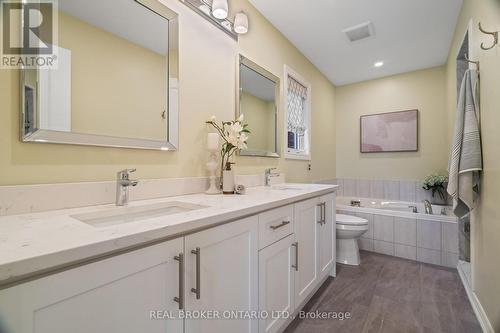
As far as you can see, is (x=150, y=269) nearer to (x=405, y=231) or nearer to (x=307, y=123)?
(x=307, y=123)

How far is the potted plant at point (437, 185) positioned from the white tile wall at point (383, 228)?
80cm

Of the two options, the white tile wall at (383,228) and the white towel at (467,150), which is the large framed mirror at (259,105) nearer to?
the white towel at (467,150)

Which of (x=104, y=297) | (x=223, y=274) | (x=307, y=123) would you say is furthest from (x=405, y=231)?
(x=104, y=297)

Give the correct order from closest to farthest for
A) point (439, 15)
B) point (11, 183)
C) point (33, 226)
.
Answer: point (33, 226)
point (11, 183)
point (439, 15)

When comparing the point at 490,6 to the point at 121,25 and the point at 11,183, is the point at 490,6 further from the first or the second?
the point at 11,183

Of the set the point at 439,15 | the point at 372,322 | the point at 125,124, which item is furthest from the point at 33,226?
the point at 439,15

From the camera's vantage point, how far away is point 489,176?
1.38 meters

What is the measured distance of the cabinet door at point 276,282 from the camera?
1160mm

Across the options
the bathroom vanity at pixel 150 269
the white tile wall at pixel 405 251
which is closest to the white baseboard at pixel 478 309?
the white tile wall at pixel 405 251

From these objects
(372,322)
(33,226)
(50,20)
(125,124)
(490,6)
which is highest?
(490,6)

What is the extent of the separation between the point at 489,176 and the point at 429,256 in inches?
61.6

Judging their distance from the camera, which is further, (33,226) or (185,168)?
(185,168)

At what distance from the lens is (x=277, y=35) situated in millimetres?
2365

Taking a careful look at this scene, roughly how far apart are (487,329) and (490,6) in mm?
1940
